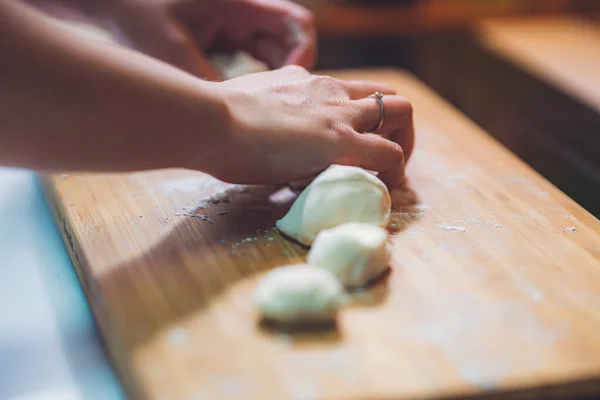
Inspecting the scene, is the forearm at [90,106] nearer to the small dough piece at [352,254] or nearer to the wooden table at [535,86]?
the small dough piece at [352,254]

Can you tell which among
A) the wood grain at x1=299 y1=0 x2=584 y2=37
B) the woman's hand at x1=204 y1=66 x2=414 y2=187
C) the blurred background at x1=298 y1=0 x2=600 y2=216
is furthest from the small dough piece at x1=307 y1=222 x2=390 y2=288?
the wood grain at x1=299 y1=0 x2=584 y2=37

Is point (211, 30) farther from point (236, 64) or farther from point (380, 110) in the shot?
point (380, 110)

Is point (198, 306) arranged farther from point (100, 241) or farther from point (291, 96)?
point (291, 96)

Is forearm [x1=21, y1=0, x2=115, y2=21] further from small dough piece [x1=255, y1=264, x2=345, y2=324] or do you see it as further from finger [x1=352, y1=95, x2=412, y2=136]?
small dough piece [x1=255, y1=264, x2=345, y2=324]

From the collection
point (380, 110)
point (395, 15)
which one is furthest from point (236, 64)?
point (395, 15)

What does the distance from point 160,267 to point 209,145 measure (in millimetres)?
163

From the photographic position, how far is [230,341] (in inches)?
28.4

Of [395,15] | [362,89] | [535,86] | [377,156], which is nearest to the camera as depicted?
[377,156]

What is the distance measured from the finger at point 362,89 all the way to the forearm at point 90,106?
30 centimetres

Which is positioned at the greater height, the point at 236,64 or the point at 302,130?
the point at 302,130

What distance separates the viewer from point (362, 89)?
1115 millimetres

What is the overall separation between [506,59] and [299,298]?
138 centimetres

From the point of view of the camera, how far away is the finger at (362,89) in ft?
3.61

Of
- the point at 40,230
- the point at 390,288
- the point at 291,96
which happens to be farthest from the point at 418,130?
the point at 40,230
